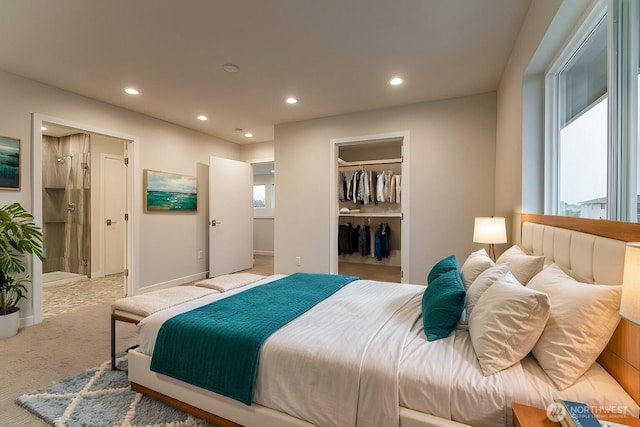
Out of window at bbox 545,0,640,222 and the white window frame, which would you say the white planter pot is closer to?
window at bbox 545,0,640,222

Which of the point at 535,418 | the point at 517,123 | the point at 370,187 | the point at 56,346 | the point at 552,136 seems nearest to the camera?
the point at 535,418

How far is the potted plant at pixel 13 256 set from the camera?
2.65m

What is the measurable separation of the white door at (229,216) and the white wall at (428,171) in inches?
60.5

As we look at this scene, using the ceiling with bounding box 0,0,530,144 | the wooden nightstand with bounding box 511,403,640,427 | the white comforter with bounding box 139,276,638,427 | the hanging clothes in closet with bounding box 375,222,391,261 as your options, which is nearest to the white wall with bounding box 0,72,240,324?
the ceiling with bounding box 0,0,530,144

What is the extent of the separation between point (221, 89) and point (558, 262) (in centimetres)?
338

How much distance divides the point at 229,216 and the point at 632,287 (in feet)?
17.1

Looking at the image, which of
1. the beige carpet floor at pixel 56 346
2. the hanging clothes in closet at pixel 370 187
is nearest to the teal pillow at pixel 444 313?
the beige carpet floor at pixel 56 346

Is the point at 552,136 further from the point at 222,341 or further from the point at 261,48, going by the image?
the point at 222,341

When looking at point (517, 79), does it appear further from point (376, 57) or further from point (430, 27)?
point (376, 57)

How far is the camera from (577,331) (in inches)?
42.1

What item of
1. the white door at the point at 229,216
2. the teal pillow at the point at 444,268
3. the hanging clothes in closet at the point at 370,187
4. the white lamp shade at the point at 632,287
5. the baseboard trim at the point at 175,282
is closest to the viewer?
the white lamp shade at the point at 632,287

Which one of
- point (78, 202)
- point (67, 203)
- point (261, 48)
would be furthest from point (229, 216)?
point (261, 48)

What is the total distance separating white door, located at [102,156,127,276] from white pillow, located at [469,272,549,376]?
5.83 m

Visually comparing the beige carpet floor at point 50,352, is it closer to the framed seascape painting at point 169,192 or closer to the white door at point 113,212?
the framed seascape painting at point 169,192
